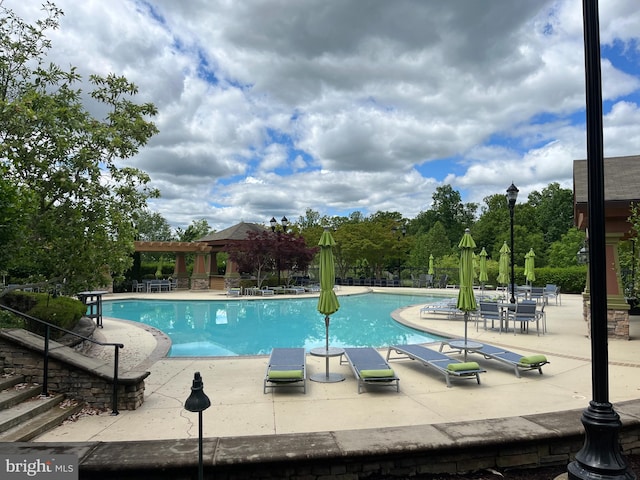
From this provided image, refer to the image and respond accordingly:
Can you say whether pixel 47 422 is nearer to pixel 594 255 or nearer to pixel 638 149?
pixel 594 255

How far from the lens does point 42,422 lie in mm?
4645

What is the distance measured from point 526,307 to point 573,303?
1031 centimetres

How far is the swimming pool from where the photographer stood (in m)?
11.4

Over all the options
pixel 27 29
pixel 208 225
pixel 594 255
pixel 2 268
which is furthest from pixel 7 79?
pixel 208 225

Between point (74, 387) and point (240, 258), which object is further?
point (240, 258)

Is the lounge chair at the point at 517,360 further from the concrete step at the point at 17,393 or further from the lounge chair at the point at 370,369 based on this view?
the concrete step at the point at 17,393

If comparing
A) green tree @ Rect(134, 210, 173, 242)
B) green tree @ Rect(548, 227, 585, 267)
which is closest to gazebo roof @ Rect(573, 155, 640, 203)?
green tree @ Rect(548, 227, 585, 267)

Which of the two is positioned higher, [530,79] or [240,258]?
[530,79]

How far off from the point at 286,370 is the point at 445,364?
277 centimetres

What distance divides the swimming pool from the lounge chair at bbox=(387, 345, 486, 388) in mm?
3553

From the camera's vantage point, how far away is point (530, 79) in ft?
34.6

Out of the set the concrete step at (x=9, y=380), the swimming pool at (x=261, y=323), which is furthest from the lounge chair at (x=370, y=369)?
the concrete step at (x=9, y=380)

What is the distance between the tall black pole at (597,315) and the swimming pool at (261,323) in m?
8.10

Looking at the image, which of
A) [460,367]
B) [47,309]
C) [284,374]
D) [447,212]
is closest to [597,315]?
[460,367]
